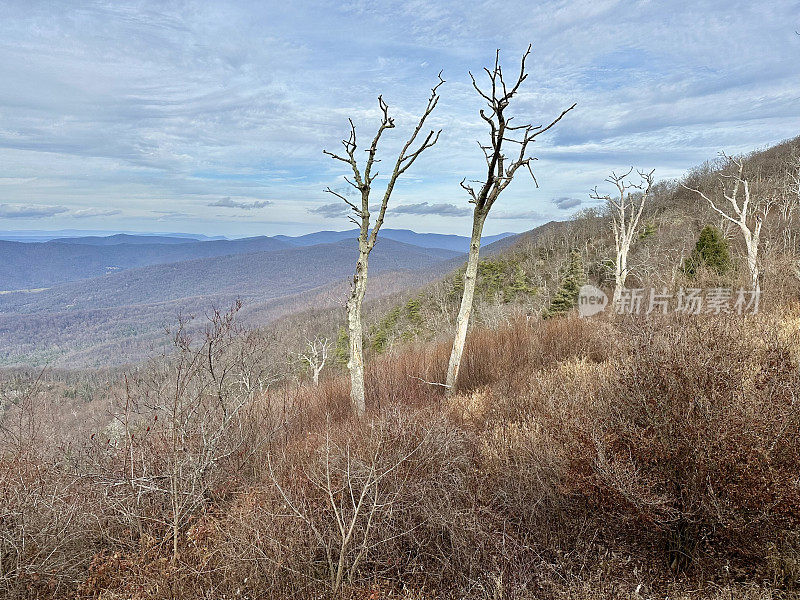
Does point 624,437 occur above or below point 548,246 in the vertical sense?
below

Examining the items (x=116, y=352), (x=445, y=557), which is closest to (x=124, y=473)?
(x=445, y=557)

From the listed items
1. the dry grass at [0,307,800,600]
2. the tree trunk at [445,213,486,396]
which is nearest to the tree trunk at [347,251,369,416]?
the tree trunk at [445,213,486,396]

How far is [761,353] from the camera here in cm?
371

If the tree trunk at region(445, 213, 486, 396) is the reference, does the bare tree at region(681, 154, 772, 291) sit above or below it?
above

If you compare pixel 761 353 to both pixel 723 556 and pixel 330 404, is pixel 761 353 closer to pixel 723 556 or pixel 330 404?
pixel 723 556

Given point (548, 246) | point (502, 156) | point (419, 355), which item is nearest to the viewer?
point (502, 156)

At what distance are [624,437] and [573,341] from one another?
5811 mm

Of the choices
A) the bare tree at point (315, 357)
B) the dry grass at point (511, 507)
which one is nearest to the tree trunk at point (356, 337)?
the dry grass at point (511, 507)

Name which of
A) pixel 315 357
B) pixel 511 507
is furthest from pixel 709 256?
pixel 315 357

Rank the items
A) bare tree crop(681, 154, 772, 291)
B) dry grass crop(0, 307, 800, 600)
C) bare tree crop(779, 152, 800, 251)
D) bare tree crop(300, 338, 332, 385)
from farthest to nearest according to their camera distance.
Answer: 1. bare tree crop(779, 152, 800, 251)
2. bare tree crop(300, 338, 332, 385)
3. bare tree crop(681, 154, 772, 291)
4. dry grass crop(0, 307, 800, 600)

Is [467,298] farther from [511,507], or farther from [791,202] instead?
[791,202]

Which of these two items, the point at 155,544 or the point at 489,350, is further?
the point at 489,350

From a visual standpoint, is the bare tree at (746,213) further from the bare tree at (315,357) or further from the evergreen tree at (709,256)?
the bare tree at (315,357)

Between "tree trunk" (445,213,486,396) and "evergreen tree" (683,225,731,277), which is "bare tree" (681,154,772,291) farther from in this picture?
"tree trunk" (445,213,486,396)
